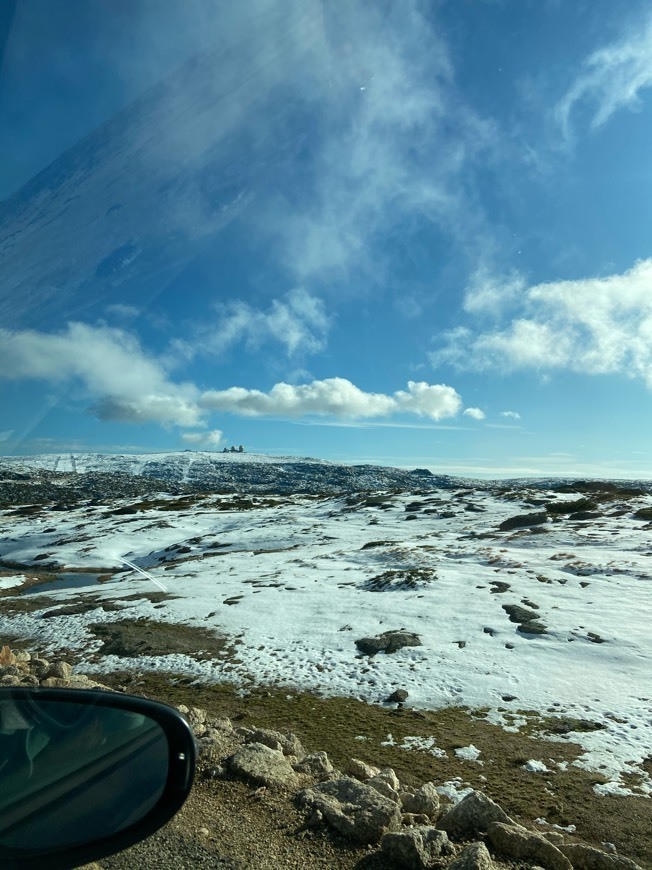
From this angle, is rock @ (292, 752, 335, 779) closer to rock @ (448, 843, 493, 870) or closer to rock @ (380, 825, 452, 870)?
rock @ (380, 825, 452, 870)

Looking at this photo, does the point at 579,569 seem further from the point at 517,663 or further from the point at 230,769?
the point at 230,769

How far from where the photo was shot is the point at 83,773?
288 centimetres

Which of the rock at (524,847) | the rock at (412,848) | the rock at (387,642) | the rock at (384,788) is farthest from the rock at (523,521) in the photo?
the rock at (412,848)

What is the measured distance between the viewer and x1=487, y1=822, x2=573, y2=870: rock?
4.39m

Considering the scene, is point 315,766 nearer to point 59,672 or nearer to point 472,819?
point 472,819

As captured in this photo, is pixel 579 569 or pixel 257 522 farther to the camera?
pixel 257 522

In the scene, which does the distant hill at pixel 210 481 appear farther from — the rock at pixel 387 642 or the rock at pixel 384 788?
the rock at pixel 384 788

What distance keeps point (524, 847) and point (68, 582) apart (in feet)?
118

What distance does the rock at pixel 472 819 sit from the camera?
4.96m

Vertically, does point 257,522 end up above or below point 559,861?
below

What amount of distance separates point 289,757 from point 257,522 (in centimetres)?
5129

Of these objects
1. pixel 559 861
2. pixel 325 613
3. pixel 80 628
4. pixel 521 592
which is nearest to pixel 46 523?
pixel 80 628

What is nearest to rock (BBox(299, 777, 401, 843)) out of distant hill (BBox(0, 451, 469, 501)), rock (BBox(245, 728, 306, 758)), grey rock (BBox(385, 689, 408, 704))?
rock (BBox(245, 728, 306, 758))

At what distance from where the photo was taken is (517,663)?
13.6 metres
